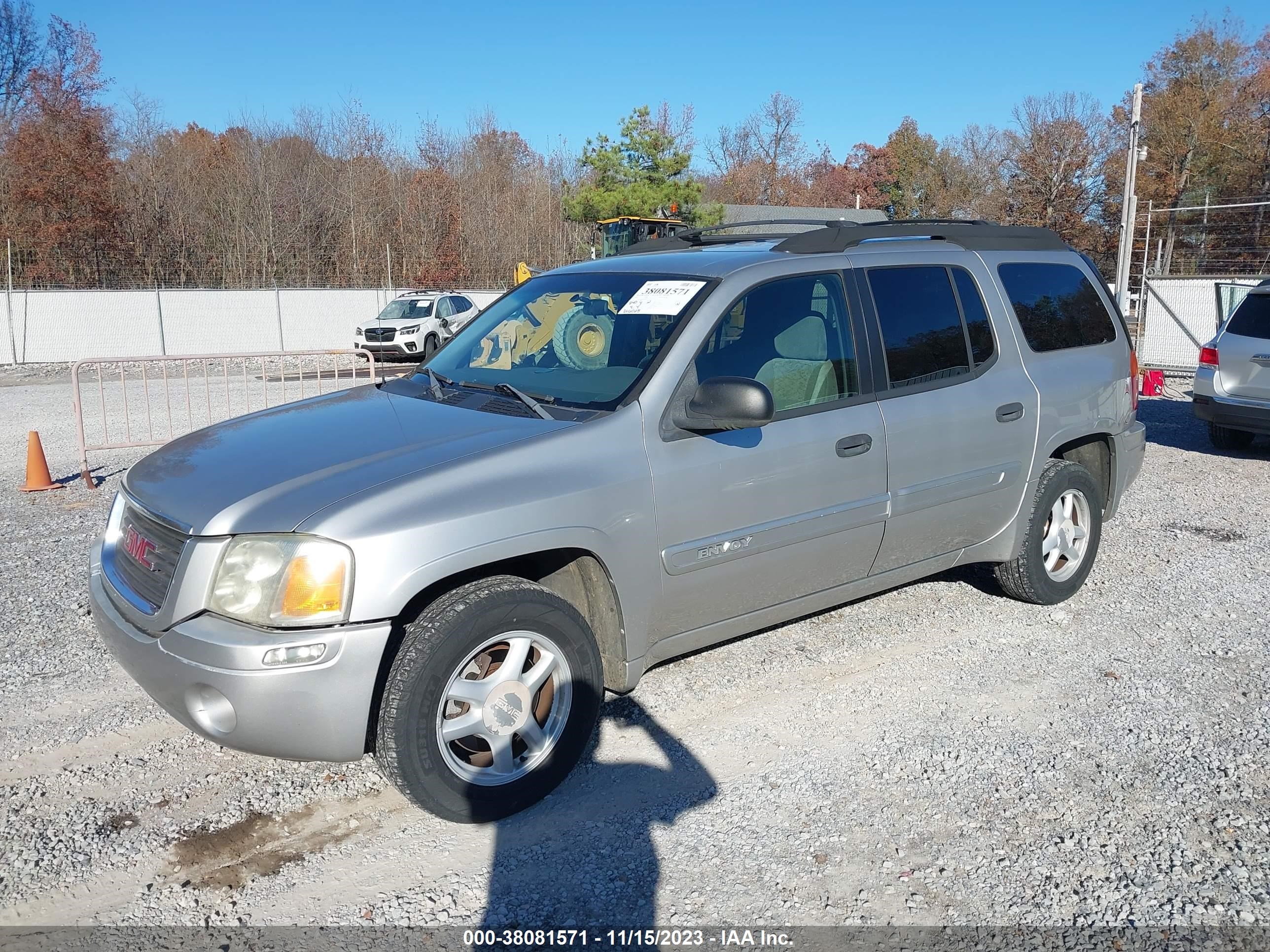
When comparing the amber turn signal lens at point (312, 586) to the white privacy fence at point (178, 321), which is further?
the white privacy fence at point (178, 321)

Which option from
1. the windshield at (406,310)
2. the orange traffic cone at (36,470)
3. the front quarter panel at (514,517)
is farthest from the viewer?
the windshield at (406,310)

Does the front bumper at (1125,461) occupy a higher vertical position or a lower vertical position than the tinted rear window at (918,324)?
lower

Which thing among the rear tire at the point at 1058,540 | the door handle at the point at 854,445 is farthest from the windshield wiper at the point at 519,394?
the rear tire at the point at 1058,540

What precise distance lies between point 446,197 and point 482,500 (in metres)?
39.3

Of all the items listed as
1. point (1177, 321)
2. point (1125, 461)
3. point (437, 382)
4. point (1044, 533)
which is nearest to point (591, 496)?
point (437, 382)

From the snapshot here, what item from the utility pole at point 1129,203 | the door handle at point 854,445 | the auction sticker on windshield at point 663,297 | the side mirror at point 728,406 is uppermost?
the utility pole at point 1129,203

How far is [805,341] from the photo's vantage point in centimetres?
435

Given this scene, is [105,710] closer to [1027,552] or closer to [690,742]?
A: [690,742]

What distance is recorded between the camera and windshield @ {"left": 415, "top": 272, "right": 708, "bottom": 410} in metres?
4.01

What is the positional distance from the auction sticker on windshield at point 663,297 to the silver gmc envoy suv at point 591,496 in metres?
0.02

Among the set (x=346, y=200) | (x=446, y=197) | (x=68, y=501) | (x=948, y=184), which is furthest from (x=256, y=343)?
(x=948, y=184)

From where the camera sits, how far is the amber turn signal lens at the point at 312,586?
3059mm

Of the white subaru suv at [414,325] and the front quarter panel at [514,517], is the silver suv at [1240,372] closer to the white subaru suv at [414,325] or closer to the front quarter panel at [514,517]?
the front quarter panel at [514,517]

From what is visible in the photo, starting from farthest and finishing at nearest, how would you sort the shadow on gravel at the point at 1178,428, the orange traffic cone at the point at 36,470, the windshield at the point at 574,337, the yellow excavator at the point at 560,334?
the shadow on gravel at the point at 1178,428 → the orange traffic cone at the point at 36,470 → the yellow excavator at the point at 560,334 → the windshield at the point at 574,337
